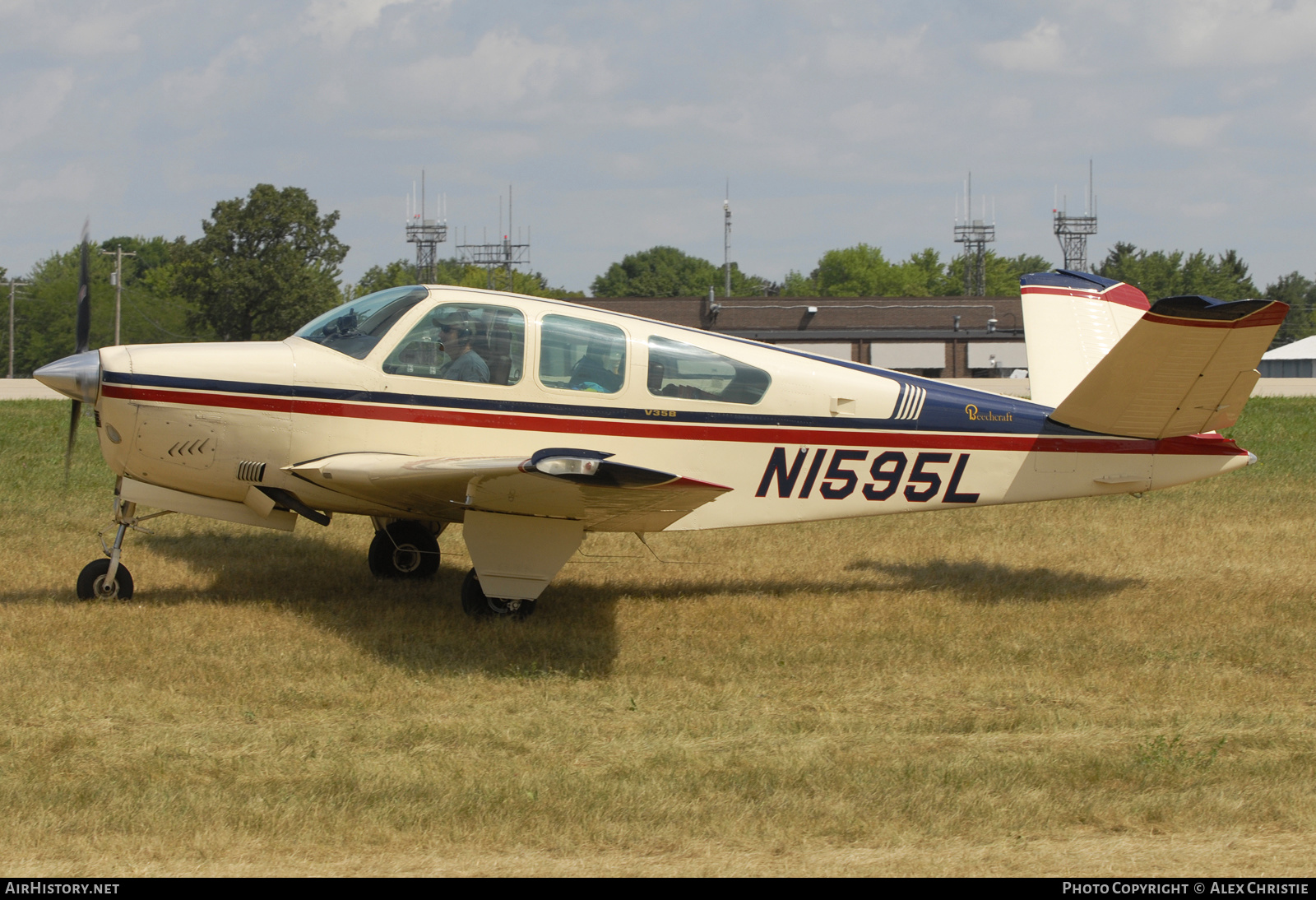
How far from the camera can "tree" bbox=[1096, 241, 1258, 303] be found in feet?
340

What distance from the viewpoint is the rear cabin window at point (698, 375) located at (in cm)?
803

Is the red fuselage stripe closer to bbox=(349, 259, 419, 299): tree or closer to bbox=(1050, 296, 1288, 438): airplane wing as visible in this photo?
bbox=(1050, 296, 1288, 438): airplane wing

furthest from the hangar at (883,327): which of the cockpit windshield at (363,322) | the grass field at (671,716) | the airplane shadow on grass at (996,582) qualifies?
the cockpit windshield at (363,322)

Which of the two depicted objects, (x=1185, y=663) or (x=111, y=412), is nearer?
(x=1185, y=663)

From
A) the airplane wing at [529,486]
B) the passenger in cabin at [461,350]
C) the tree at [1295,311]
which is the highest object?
the tree at [1295,311]

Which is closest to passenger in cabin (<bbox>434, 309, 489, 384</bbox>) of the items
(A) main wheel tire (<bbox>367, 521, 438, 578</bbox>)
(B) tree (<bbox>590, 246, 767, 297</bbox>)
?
(A) main wheel tire (<bbox>367, 521, 438, 578</bbox>)

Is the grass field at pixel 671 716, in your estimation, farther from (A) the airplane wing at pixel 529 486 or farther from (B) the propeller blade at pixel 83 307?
(B) the propeller blade at pixel 83 307

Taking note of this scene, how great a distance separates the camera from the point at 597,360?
26.0 feet

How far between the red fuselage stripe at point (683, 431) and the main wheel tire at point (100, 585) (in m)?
1.46

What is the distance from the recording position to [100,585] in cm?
805

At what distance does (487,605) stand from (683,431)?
191cm

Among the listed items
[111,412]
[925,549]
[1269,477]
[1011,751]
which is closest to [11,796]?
[111,412]
